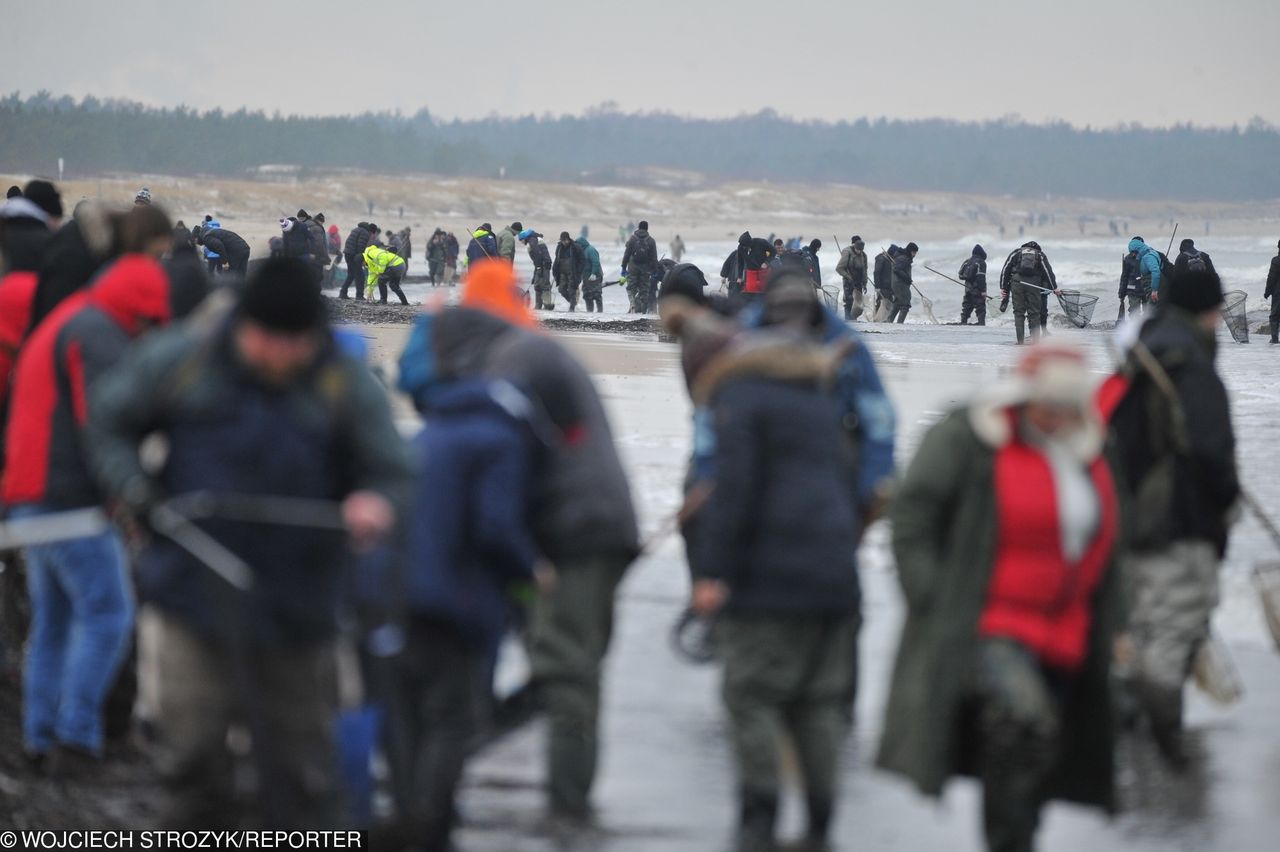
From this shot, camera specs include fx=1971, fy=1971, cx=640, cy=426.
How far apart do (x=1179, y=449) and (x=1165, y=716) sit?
2.97ft

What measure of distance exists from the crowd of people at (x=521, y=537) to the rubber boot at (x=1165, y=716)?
2cm

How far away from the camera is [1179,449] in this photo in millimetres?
6621

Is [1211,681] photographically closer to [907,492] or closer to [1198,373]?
[1198,373]

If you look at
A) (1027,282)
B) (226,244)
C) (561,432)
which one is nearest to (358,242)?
(226,244)

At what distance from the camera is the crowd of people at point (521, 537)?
4500 millimetres

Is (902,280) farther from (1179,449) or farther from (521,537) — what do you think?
(521,537)

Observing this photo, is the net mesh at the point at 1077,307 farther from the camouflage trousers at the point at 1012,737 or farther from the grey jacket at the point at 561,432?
the camouflage trousers at the point at 1012,737

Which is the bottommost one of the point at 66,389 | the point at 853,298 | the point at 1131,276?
the point at 853,298

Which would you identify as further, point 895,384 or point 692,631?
point 895,384

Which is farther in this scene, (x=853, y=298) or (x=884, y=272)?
(x=853, y=298)

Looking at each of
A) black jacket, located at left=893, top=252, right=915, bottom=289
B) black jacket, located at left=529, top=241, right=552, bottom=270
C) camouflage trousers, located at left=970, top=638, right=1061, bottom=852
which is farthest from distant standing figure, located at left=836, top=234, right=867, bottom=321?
camouflage trousers, located at left=970, top=638, right=1061, bottom=852

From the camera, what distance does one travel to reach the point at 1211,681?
22.7 feet

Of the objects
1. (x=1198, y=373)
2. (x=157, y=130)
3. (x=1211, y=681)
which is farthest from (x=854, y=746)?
(x=157, y=130)

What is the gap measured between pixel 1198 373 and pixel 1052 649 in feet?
6.54
